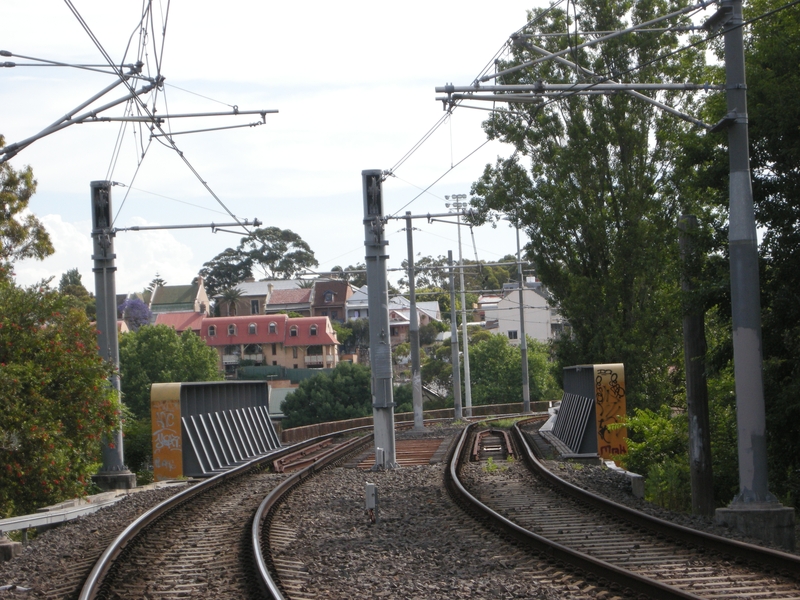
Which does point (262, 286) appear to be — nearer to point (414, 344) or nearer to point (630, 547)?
point (414, 344)

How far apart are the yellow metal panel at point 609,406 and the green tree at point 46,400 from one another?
433 inches

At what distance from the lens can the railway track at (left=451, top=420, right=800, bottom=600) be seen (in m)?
7.77

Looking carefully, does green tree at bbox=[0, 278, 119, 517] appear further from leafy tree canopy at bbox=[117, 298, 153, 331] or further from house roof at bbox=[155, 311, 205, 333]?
leafy tree canopy at bbox=[117, 298, 153, 331]

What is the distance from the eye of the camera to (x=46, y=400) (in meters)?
17.8

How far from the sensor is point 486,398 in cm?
8012

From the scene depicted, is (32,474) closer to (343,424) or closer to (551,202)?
(551,202)

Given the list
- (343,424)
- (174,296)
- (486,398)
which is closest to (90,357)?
Answer: (343,424)

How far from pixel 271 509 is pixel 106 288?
8.14 m

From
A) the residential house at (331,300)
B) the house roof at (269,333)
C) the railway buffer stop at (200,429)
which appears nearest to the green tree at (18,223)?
the railway buffer stop at (200,429)

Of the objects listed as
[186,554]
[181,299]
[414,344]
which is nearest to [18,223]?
[414,344]

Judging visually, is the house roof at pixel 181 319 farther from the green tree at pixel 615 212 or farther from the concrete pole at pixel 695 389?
the concrete pole at pixel 695 389

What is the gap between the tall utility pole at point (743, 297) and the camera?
11.1 metres

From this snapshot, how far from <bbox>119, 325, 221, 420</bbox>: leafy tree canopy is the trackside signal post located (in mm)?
57496

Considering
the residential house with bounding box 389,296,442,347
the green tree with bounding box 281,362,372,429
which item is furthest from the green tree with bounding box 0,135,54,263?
the residential house with bounding box 389,296,442,347
